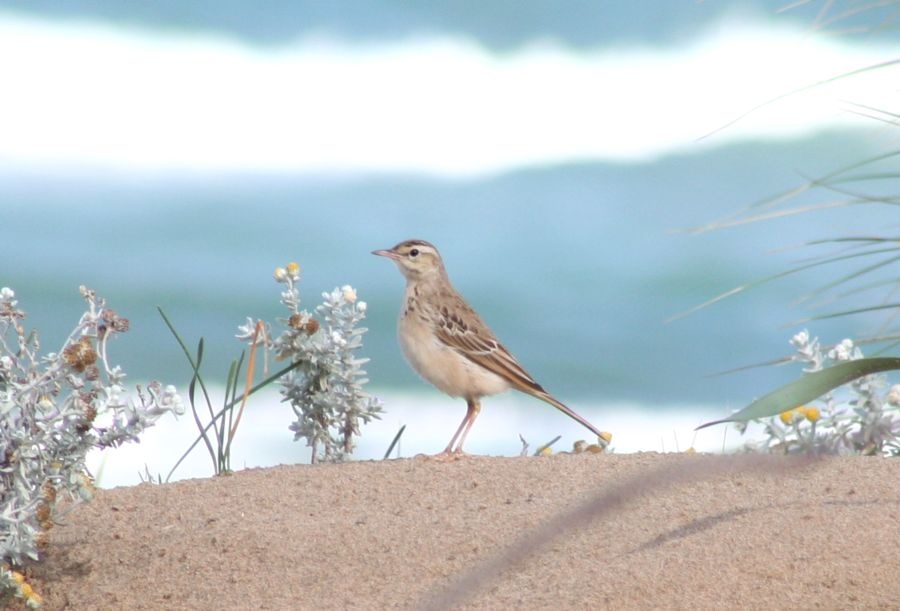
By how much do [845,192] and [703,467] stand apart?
2000 millimetres

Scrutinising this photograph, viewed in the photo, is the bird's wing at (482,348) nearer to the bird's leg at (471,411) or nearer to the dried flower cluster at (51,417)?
the bird's leg at (471,411)

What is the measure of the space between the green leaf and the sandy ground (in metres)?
0.29

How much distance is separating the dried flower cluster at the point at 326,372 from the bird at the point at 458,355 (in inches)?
22.4

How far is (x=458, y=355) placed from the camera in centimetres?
621

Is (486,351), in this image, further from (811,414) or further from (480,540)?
(480,540)

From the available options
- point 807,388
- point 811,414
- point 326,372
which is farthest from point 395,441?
point 807,388

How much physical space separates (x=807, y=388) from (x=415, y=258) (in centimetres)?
395

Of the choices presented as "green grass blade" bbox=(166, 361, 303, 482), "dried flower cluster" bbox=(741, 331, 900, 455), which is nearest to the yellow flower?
"dried flower cluster" bbox=(741, 331, 900, 455)

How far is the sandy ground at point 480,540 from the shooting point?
355 centimetres

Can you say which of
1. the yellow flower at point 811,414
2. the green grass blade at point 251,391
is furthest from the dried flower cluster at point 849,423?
the green grass blade at point 251,391

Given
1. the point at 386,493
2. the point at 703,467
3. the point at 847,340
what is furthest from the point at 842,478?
the point at 703,467

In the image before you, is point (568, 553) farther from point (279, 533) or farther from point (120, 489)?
point (120, 489)

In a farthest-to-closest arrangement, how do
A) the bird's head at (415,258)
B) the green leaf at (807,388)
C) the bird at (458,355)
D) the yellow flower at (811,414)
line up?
the bird's head at (415,258) < the bird at (458,355) < the yellow flower at (811,414) < the green leaf at (807,388)

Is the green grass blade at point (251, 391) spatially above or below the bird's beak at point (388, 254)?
below
